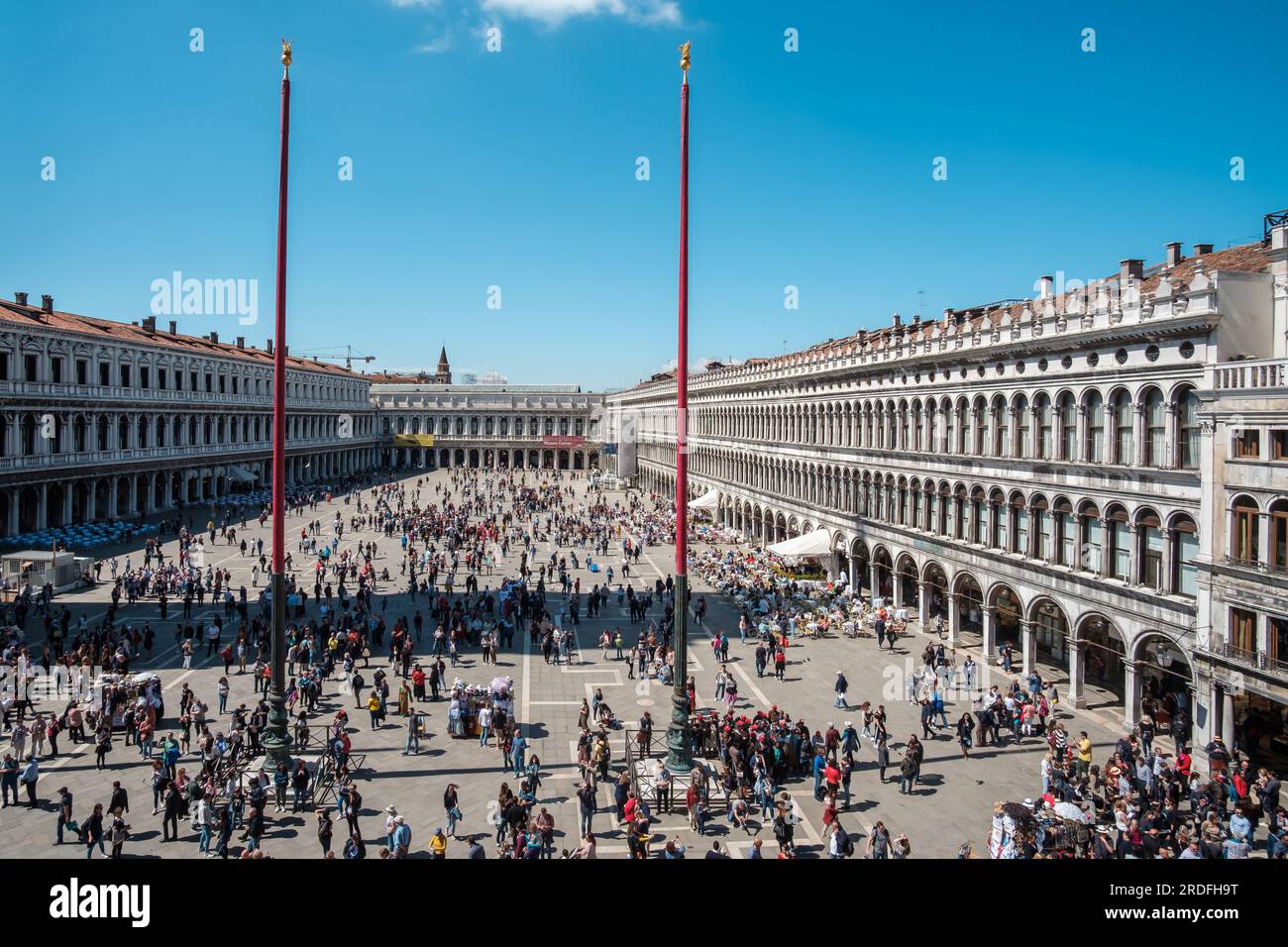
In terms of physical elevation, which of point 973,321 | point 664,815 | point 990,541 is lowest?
point 664,815

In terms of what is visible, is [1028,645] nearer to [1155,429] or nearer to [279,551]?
[1155,429]

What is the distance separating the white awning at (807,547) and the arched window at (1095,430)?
16.1 m

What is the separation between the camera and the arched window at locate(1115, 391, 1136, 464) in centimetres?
2208

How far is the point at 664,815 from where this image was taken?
53.9 ft

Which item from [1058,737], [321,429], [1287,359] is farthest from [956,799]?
[321,429]

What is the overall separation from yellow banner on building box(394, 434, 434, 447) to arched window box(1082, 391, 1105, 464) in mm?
114077

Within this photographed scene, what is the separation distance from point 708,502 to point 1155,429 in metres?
39.7

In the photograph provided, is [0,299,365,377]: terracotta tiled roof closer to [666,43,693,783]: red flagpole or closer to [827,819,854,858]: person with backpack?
[666,43,693,783]: red flagpole

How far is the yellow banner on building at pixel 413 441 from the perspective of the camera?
419ft

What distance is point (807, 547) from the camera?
3869 cm

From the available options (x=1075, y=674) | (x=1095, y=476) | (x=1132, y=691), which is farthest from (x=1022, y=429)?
(x=1132, y=691)

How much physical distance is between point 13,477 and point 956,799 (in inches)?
2012

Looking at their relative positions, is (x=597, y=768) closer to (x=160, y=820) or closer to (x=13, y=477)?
(x=160, y=820)

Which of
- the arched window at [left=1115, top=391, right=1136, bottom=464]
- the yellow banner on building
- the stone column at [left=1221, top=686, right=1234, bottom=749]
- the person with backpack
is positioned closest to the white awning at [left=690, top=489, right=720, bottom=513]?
the arched window at [left=1115, top=391, right=1136, bottom=464]
